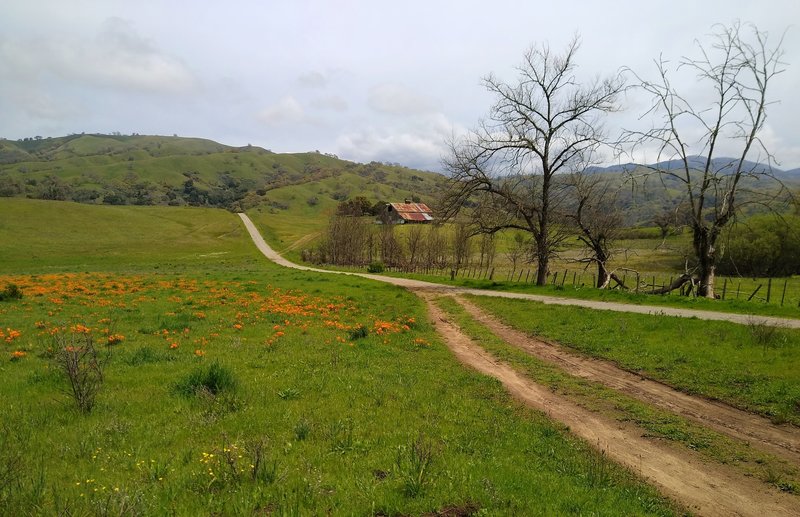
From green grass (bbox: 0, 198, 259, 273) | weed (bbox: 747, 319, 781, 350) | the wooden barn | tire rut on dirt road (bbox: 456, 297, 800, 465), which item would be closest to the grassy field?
tire rut on dirt road (bbox: 456, 297, 800, 465)

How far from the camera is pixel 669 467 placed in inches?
293

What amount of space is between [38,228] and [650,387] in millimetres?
103953

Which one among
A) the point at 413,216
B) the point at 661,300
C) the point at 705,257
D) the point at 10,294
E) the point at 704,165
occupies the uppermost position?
the point at 413,216

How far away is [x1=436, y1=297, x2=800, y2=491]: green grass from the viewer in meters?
7.38

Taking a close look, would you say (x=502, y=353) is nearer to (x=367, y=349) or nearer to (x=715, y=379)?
(x=367, y=349)

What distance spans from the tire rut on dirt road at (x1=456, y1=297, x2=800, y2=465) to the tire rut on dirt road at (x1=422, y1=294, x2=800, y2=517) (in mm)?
1781

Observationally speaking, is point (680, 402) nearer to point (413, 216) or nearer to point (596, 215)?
point (596, 215)

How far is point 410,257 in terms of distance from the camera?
7731cm

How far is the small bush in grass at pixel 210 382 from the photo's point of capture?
28.6ft

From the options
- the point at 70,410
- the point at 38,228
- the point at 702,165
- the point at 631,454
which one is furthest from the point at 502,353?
the point at 38,228

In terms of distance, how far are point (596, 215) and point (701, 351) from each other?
18852 mm

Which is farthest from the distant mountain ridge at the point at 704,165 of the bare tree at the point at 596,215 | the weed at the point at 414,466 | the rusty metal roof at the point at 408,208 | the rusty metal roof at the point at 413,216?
the rusty metal roof at the point at 408,208

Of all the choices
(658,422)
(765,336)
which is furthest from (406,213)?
(658,422)

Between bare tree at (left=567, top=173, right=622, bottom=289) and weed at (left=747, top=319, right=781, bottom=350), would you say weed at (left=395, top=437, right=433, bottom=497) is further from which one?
bare tree at (left=567, top=173, right=622, bottom=289)
